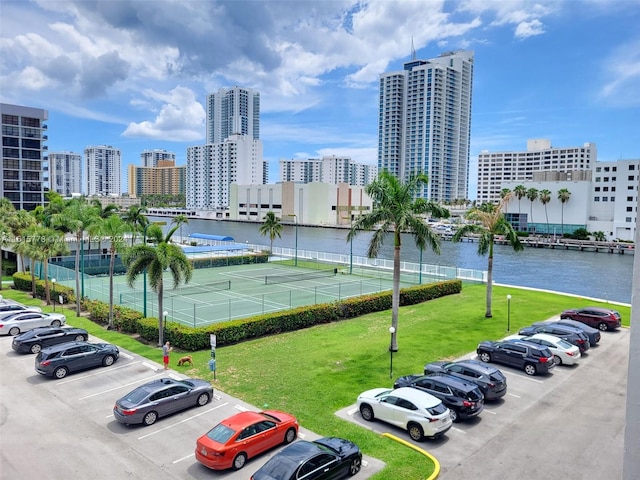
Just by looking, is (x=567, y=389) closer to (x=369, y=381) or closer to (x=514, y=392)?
(x=514, y=392)

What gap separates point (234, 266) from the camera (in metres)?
59.1

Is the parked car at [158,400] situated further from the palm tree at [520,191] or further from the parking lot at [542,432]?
the palm tree at [520,191]

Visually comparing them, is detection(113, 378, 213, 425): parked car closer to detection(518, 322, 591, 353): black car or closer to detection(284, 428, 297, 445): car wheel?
detection(284, 428, 297, 445): car wheel

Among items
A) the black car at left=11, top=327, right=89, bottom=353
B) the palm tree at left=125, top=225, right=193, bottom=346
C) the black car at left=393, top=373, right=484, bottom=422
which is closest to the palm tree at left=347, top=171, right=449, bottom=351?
the black car at left=393, top=373, right=484, bottom=422

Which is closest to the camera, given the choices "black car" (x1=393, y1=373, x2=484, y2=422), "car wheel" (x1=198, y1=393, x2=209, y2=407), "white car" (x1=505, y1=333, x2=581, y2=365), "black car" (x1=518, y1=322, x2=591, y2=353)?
"black car" (x1=393, y1=373, x2=484, y2=422)

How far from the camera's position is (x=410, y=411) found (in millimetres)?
15102

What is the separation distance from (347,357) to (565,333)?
1132 centimetres

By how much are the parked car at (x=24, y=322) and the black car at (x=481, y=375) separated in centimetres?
2135

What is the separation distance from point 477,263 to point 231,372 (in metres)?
73.6

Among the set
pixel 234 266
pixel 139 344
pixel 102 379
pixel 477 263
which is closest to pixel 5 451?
pixel 102 379

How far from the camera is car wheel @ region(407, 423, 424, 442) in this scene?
1474 cm

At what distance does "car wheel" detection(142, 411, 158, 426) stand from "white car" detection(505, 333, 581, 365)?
16536 mm

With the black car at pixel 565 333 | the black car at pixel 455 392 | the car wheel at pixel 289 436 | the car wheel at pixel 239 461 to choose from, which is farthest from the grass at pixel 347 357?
the car wheel at pixel 239 461

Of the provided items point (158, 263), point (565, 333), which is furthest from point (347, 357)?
point (565, 333)
